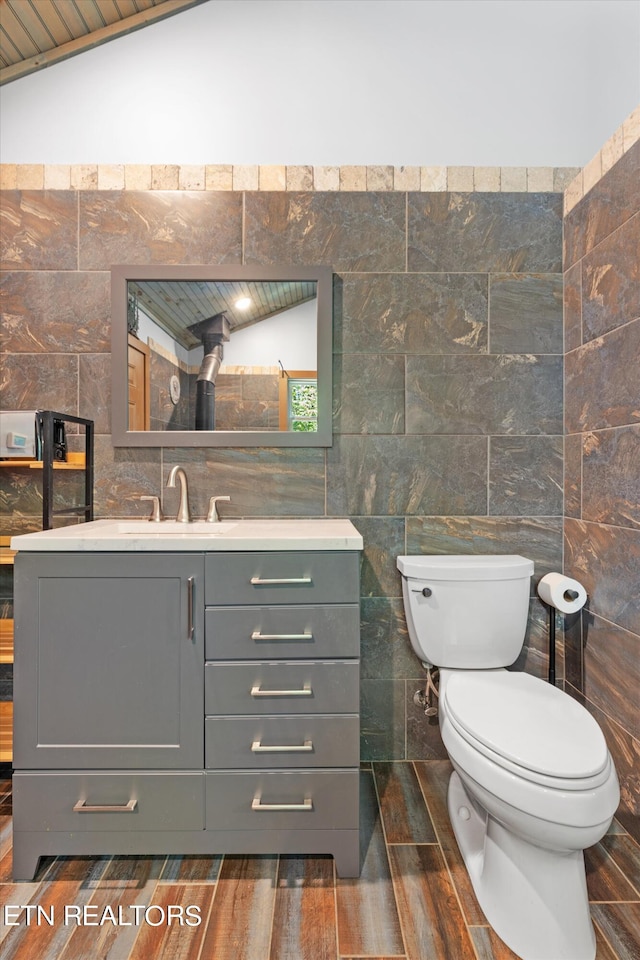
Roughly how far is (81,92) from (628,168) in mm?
1940

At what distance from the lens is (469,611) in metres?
1.68

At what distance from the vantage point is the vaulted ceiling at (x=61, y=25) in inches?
72.7

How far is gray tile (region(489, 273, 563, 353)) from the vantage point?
1952 millimetres

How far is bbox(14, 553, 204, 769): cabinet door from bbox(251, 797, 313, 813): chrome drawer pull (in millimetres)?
185

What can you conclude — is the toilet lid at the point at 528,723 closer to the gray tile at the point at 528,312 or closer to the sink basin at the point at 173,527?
the sink basin at the point at 173,527

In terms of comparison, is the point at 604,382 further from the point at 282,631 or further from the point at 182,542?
the point at 182,542

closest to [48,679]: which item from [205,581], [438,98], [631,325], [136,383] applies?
[205,581]

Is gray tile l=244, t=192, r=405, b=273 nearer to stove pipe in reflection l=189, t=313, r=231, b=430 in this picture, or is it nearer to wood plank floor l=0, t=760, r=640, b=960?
stove pipe in reflection l=189, t=313, r=231, b=430

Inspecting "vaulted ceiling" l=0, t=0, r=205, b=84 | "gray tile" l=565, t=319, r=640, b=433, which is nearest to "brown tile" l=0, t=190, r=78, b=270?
"vaulted ceiling" l=0, t=0, r=205, b=84

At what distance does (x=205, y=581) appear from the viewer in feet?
4.62

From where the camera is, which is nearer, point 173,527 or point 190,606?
point 190,606

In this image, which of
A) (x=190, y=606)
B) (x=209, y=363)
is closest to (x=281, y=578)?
(x=190, y=606)

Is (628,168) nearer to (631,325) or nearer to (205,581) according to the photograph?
(631,325)

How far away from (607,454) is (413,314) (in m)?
0.83
